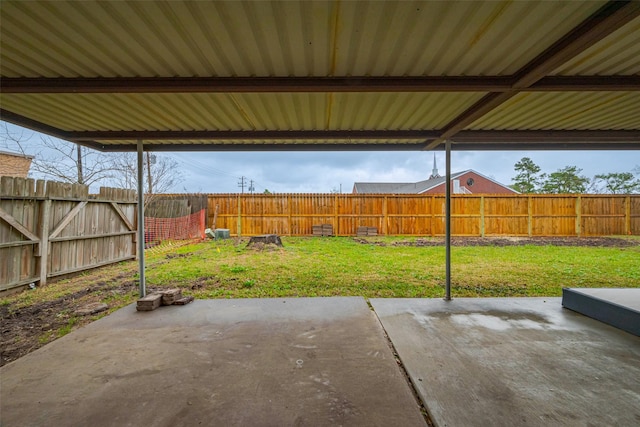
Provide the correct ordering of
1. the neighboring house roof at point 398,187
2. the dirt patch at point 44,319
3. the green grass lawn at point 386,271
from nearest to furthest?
the dirt patch at point 44,319 < the green grass lawn at point 386,271 < the neighboring house roof at point 398,187

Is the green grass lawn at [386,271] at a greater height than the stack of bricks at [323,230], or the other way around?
the stack of bricks at [323,230]

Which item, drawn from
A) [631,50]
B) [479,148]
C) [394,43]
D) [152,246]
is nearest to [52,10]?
[394,43]

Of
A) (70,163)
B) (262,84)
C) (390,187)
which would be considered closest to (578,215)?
(262,84)

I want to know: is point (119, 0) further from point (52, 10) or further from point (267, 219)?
point (267, 219)

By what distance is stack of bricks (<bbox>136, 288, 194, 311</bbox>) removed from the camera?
3314mm

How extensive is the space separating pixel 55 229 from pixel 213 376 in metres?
4.66

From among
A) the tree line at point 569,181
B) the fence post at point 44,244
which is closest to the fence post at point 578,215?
the tree line at point 569,181

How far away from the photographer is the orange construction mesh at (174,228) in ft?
29.9

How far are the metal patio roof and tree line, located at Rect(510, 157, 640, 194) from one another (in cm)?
1941

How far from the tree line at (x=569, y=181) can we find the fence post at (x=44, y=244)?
24041 mm

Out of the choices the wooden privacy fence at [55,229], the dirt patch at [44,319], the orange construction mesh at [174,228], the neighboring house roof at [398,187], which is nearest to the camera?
the dirt patch at [44,319]

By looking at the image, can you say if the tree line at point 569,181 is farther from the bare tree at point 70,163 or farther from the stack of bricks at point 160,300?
the bare tree at point 70,163

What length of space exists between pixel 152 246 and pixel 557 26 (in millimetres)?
9466

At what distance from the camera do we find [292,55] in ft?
6.44
